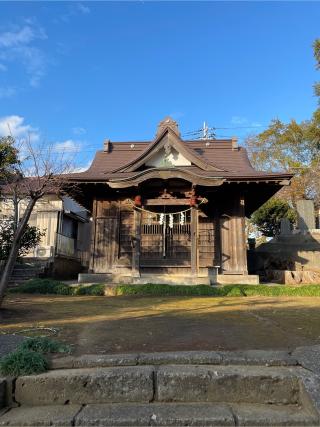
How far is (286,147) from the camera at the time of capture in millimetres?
30859

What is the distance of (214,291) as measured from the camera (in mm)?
10672

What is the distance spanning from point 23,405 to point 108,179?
10624 mm

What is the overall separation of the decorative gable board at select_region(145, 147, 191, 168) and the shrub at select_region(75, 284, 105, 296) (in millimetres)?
5493

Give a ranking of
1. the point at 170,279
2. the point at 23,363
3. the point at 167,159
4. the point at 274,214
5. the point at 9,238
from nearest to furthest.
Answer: the point at 23,363
the point at 170,279
the point at 9,238
the point at 167,159
the point at 274,214

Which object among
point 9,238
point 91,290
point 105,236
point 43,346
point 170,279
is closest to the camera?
point 43,346

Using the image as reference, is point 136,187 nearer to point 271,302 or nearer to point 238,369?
point 271,302

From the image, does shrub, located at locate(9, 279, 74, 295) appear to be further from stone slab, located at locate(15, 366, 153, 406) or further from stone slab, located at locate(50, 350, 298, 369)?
stone slab, located at locate(15, 366, 153, 406)

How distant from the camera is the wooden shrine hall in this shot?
1296cm

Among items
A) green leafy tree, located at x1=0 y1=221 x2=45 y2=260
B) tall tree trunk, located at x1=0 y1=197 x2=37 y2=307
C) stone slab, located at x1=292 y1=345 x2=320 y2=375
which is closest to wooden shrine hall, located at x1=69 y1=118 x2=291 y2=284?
green leafy tree, located at x1=0 y1=221 x2=45 y2=260

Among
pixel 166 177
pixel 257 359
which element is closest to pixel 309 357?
pixel 257 359

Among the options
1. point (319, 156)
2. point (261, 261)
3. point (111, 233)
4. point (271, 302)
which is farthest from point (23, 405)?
→ point (319, 156)

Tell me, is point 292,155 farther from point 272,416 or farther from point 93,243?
point 272,416

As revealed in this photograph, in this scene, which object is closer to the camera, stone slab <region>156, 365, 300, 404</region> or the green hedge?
stone slab <region>156, 365, 300, 404</region>

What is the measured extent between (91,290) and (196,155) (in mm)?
6679
